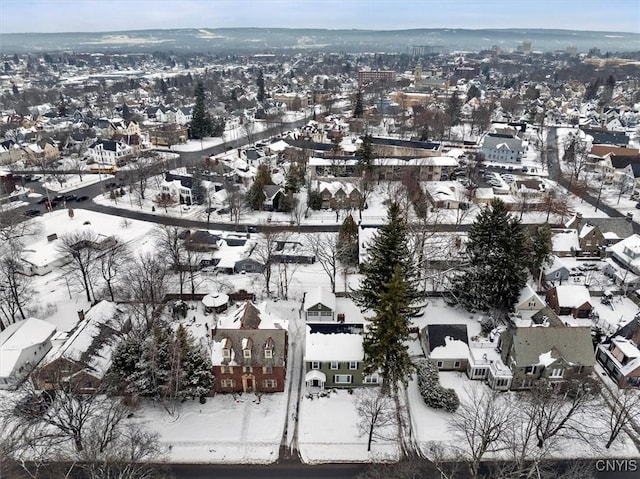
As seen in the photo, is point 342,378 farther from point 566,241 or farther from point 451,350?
A: point 566,241

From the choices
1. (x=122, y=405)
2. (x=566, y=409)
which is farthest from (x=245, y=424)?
(x=566, y=409)

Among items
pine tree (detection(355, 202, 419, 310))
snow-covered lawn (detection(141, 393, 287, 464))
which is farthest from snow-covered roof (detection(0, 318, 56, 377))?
pine tree (detection(355, 202, 419, 310))

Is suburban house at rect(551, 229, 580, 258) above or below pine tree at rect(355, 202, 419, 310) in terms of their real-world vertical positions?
below

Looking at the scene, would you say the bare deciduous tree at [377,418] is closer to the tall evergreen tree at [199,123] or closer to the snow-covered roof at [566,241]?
the snow-covered roof at [566,241]

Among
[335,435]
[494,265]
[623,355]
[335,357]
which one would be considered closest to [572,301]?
[623,355]

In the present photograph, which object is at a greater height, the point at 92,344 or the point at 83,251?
the point at 83,251

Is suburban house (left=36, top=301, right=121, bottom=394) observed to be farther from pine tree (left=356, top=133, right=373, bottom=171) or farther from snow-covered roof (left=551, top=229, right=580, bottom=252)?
pine tree (left=356, top=133, right=373, bottom=171)
